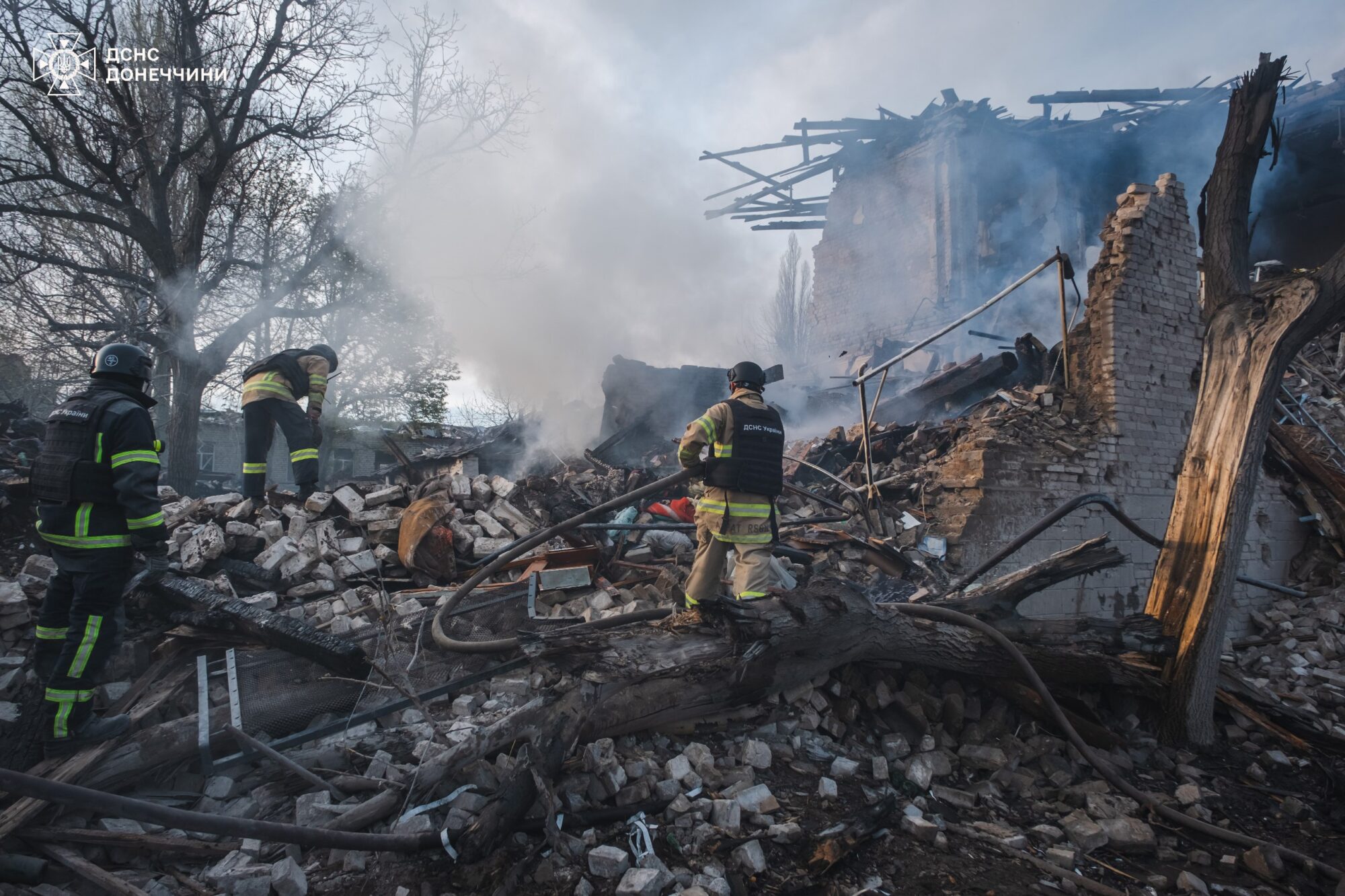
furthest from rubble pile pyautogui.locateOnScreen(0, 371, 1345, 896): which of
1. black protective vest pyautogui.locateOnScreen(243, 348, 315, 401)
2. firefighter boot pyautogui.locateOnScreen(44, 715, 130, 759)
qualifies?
black protective vest pyautogui.locateOnScreen(243, 348, 315, 401)

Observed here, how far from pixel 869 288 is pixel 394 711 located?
653 inches

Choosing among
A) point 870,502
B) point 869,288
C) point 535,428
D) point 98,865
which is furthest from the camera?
point 869,288

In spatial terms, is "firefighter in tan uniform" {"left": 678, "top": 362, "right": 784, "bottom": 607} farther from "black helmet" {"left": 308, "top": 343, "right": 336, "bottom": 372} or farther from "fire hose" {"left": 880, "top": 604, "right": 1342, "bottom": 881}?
"black helmet" {"left": 308, "top": 343, "right": 336, "bottom": 372}

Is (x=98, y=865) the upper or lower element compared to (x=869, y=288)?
lower

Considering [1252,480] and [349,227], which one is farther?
[349,227]

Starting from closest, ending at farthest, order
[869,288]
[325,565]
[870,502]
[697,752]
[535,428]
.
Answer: [697,752] < [325,565] < [870,502] < [535,428] < [869,288]

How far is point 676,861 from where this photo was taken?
2518 millimetres

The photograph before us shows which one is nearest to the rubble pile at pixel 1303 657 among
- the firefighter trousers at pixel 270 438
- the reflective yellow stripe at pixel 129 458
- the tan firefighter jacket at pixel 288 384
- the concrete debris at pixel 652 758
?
the concrete debris at pixel 652 758

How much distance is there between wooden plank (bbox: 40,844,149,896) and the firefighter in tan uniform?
2.86 metres

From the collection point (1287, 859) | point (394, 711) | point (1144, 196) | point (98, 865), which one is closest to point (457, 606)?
point (394, 711)

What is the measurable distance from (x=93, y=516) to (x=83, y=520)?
41mm

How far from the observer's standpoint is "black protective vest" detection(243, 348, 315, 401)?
19.5ft

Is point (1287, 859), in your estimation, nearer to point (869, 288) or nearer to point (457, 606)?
point (457, 606)

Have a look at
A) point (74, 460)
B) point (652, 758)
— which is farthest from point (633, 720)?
point (74, 460)
